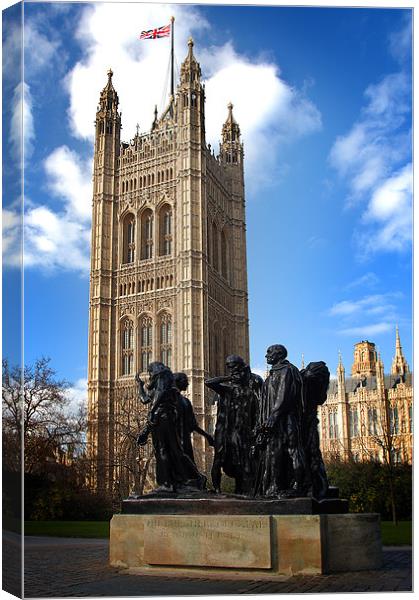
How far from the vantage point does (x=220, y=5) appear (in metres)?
10.5

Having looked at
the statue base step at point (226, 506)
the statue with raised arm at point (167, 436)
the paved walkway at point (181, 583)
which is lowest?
the paved walkway at point (181, 583)

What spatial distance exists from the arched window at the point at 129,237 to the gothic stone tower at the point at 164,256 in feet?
0.30

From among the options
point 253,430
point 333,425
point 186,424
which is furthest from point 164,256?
point 253,430

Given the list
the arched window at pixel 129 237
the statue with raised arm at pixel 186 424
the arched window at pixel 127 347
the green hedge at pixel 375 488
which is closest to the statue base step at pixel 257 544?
the statue with raised arm at pixel 186 424

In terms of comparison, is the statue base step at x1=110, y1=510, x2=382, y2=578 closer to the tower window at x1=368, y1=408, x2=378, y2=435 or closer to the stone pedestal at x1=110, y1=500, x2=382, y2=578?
the stone pedestal at x1=110, y1=500, x2=382, y2=578

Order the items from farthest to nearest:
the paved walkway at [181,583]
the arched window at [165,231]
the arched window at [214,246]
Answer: the arched window at [214,246] → the arched window at [165,231] → the paved walkway at [181,583]

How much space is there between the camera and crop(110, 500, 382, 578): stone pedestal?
8.59 meters

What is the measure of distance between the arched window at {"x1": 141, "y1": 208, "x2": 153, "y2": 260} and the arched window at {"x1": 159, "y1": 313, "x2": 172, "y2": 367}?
6.46 meters

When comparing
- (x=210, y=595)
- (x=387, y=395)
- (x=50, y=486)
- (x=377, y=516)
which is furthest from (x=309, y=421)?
(x=387, y=395)

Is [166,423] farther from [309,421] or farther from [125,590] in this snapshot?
[125,590]

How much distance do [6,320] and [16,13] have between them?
393 cm

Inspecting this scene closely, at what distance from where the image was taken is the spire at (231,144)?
72.8 m

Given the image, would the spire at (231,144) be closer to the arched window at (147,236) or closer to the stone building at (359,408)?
the arched window at (147,236)

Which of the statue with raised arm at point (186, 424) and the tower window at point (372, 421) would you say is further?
the tower window at point (372, 421)
